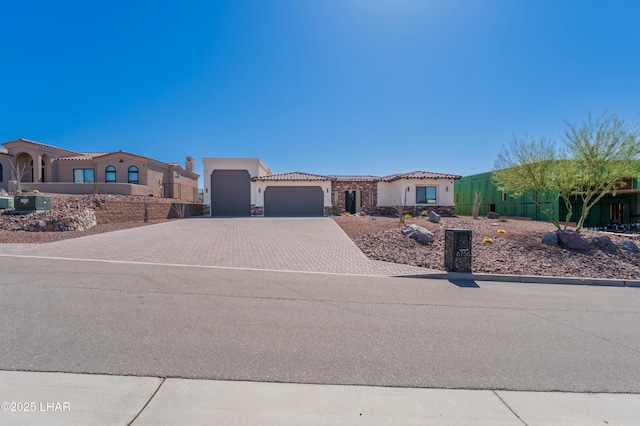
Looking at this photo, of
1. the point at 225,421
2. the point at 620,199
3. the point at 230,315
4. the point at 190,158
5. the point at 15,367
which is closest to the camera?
the point at 225,421

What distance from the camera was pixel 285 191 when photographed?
85.0 ft

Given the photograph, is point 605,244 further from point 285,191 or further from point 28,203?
point 28,203

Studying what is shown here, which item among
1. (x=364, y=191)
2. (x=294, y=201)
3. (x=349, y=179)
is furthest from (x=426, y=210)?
(x=294, y=201)

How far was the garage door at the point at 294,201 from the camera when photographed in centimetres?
2578

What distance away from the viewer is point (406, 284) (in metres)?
7.18

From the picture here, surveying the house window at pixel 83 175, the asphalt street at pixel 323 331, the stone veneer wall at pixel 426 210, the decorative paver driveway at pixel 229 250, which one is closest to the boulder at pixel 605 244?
the asphalt street at pixel 323 331

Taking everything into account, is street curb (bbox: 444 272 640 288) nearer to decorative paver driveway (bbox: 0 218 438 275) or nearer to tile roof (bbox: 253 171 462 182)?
decorative paver driveway (bbox: 0 218 438 275)

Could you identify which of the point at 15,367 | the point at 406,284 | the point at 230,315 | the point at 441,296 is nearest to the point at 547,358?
the point at 441,296

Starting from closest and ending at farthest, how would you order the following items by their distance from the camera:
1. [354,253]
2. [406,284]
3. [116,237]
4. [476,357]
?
[476,357] < [406,284] < [354,253] < [116,237]

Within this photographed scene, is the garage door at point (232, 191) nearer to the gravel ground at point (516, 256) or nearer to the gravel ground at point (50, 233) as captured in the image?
the gravel ground at point (50, 233)

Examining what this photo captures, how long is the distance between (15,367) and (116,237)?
36.9 feet

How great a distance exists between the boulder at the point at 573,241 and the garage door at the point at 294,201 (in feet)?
56.4

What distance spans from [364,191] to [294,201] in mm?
6461

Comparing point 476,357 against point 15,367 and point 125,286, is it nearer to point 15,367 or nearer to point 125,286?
point 15,367
